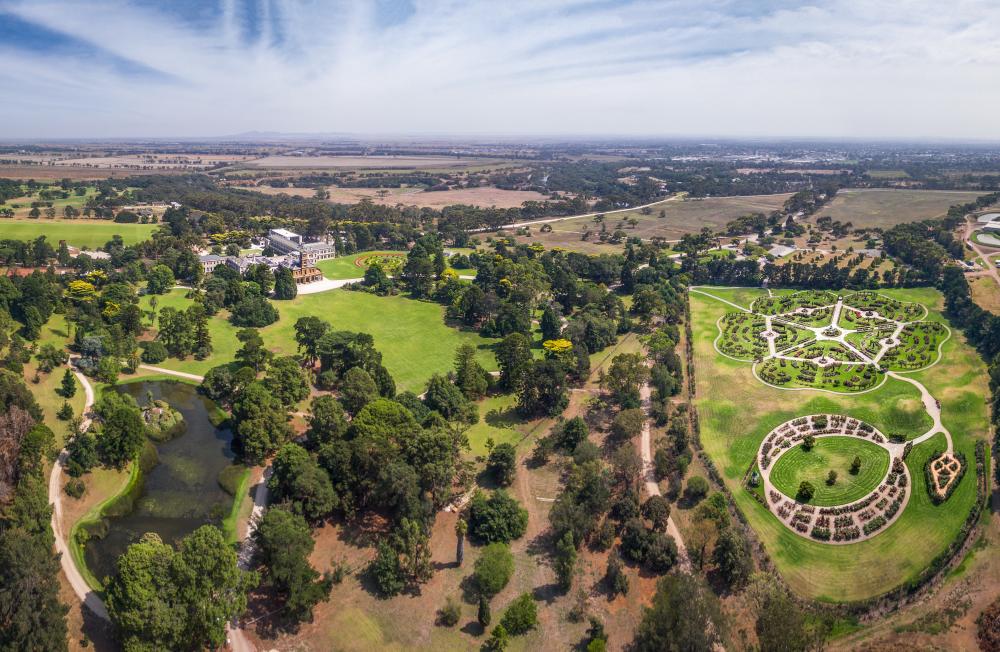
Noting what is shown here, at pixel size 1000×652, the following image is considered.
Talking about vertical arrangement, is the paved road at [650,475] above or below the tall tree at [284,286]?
below

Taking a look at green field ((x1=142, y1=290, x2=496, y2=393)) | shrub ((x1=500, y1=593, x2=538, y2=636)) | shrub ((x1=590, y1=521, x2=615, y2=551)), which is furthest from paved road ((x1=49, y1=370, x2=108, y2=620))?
shrub ((x1=590, y1=521, x2=615, y2=551))

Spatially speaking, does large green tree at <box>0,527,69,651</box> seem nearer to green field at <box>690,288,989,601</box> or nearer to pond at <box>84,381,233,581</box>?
pond at <box>84,381,233,581</box>

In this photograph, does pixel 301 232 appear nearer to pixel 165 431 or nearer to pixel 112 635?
pixel 165 431

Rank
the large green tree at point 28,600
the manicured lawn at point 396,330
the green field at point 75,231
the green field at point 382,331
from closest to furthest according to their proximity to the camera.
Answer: the large green tree at point 28,600 < the green field at point 382,331 < the manicured lawn at point 396,330 < the green field at point 75,231

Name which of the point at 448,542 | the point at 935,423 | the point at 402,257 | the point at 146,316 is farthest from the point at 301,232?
the point at 935,423

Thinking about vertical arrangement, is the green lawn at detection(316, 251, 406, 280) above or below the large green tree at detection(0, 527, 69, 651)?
above

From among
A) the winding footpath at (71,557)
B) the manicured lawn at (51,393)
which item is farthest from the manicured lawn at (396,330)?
the manicured lawn at (51,393)

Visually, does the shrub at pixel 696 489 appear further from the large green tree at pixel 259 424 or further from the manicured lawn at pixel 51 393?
the manicured lawn at pixel 51 393
